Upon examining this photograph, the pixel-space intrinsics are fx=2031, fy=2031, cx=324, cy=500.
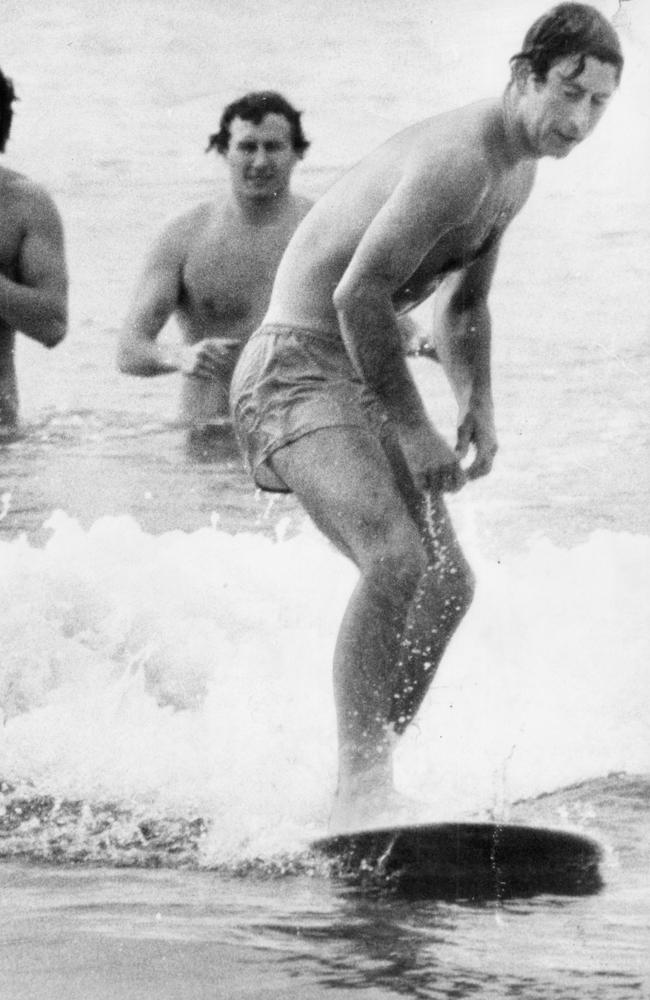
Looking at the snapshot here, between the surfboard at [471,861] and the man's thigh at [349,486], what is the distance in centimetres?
43

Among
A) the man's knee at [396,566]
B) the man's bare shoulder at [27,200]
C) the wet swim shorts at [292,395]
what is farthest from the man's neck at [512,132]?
the man's bare shoulder at [27,200]

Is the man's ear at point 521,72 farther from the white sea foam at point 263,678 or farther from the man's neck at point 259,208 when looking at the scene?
the man's neck at point 259,208

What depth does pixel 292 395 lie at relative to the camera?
319cm

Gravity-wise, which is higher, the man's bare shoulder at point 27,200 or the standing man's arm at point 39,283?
the man's bare shoulder at point 27,200

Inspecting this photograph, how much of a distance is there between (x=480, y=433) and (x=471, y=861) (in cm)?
78

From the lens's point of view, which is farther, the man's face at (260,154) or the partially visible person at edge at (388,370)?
the man's face at (260,154)

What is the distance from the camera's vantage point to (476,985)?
2361 millimetres

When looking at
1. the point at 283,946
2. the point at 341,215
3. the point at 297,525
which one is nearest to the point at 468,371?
the point at 341,215

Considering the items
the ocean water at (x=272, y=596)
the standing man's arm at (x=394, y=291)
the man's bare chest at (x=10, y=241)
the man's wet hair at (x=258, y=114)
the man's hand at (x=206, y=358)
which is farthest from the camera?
the man's wet hair at (x=258, y=114)

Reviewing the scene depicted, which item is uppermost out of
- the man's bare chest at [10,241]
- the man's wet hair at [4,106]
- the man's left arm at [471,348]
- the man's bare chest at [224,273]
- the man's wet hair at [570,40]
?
the man's wet hair at [4,106]

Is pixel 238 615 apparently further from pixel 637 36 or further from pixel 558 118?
pixel 558 118

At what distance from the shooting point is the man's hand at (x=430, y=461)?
306 cm

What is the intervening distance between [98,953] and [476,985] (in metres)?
0.48

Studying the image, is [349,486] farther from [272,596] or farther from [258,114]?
[272,596]
